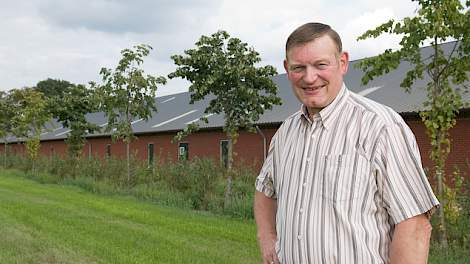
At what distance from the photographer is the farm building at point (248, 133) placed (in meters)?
18.0

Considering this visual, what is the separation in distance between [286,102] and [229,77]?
41.1ft

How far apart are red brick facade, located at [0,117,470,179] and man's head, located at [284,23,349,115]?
360 inches

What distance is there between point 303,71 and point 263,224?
83 cm

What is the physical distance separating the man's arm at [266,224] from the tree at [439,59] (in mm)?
6469

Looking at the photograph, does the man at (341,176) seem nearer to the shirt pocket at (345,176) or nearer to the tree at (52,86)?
the shirt pocket at (345,176)

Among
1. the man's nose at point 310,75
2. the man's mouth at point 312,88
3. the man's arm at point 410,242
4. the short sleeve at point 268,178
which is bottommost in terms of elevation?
the man's arm at point 410,242

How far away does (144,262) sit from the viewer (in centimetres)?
745

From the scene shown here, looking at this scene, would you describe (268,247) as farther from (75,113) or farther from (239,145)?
(75,113)

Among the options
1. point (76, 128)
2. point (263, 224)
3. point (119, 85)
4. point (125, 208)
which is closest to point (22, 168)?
point (76, 128)

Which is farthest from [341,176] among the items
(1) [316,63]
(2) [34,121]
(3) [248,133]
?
(2) [34,121]

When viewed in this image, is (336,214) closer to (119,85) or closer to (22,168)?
(119,85)

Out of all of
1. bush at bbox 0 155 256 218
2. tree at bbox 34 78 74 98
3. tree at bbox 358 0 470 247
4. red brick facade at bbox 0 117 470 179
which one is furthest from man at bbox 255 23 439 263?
tree at bbox 34 78 74 98

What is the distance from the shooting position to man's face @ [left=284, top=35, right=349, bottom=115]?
7.18 ft

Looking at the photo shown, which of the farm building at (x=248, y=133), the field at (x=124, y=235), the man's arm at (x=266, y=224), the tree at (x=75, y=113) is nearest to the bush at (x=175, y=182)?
the field at (x=124, y=235)
